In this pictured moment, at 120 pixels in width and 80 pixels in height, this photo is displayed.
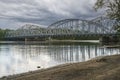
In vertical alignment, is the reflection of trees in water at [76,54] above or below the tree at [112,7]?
below

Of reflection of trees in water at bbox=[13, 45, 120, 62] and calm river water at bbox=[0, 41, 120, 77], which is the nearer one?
calm river water at bbox=[0, 41, 120, 77]

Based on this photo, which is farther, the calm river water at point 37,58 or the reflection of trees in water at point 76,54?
the reflection of trees in water at point 76,54

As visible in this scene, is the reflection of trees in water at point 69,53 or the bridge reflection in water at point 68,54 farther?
the reflection of trees in water at point 69,53

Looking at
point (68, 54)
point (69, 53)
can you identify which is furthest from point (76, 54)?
point (69, 53)

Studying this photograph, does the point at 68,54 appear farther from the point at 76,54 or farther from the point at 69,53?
the point at 69,53

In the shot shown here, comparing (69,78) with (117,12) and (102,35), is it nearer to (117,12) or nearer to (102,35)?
(117,12)

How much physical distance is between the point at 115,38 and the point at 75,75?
507 ft

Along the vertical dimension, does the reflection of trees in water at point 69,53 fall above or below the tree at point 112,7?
below

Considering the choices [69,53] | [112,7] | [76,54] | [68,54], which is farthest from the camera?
[69,53]

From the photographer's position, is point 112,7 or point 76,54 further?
point 76,54

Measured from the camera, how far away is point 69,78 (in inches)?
637

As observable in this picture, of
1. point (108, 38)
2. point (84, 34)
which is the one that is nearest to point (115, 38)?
point (108, 38)

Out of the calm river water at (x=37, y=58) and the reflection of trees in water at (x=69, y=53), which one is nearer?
the calm river water at (x=37, y=58)

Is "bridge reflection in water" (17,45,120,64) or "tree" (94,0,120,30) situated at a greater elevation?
"tree" (94,0,120,30)
